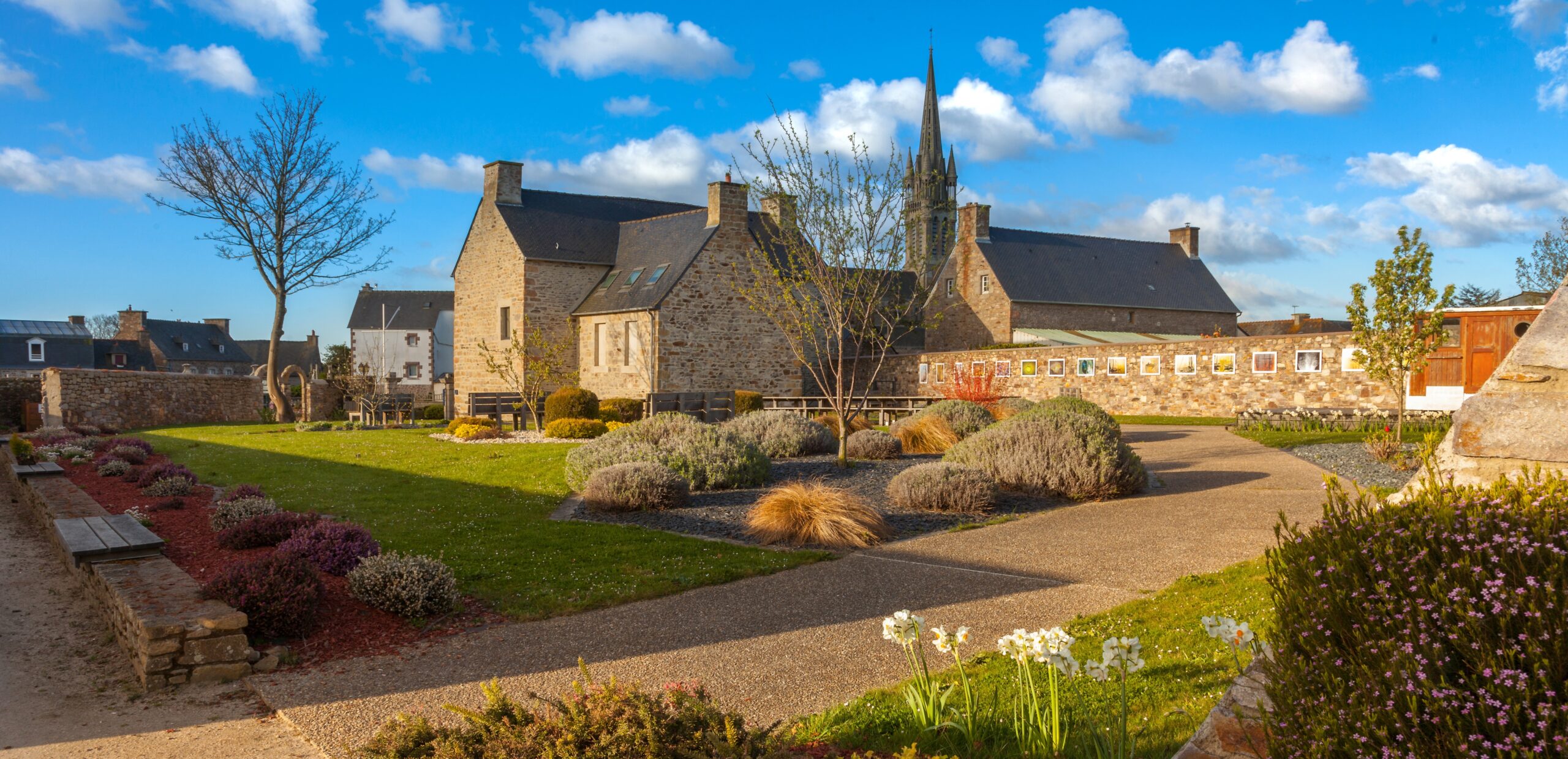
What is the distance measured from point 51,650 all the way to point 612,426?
1544 centimetres

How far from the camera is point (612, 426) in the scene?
2138cm

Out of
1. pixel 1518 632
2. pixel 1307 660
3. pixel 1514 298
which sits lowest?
pixel 1307 660

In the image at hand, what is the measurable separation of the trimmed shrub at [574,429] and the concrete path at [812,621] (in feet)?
42.7

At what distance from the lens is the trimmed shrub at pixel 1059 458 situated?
436 inches

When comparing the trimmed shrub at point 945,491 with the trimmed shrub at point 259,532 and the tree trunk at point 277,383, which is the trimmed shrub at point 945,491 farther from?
the tree trunk at point 277,383

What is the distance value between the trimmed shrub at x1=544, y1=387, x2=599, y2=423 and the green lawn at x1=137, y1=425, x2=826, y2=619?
3.55 m

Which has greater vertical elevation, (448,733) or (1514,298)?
(1514,298)

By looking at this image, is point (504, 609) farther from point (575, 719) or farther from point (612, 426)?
point (612, 426)

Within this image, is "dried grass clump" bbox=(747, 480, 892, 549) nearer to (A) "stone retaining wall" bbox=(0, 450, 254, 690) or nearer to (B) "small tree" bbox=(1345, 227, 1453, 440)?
(A) "stone retaining wall" bbox=(0, 450, 254, 690)

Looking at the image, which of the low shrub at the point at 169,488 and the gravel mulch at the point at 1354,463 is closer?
the low shrub at the point at 169,488

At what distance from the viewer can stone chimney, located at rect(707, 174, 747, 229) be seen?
27.8 metres

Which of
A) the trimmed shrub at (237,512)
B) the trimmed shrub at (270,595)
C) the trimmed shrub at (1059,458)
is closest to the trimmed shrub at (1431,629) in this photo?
the trimmed shrub at (270,595)

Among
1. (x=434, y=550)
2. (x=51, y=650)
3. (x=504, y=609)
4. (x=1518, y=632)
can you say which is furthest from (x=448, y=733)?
(x=434, y=550)

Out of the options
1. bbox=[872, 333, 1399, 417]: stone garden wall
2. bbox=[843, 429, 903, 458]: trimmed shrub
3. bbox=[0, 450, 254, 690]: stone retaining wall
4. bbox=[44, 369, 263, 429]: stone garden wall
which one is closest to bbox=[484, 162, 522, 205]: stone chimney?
bbox=[44, 369, 263, 429]: stone garden wall
